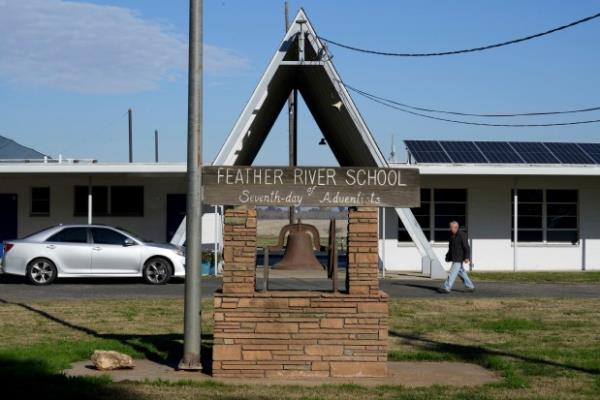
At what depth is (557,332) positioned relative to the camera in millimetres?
13273

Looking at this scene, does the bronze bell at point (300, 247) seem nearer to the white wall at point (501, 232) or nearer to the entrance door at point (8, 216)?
the white wall at point (501, 232)

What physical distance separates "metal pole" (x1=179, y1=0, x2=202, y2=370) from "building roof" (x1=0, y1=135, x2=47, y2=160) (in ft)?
75.9

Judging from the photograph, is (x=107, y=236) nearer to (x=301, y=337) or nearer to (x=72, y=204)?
(x=72, y=204)

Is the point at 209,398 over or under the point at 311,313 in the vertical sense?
under

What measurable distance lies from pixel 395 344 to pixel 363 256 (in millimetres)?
2874

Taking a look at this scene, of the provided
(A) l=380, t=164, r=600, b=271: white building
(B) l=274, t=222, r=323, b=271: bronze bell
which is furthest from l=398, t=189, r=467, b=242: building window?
(B) l=274, t=222, r=323, b=271: bronze bell

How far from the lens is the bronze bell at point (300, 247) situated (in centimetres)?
2453

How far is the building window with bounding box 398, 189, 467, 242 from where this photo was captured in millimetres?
26938

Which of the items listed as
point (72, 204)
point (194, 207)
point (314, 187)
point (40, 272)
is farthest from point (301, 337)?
point (72, 204)

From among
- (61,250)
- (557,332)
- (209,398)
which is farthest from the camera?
(61,250)

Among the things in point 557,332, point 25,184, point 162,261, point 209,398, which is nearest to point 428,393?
point 209,398

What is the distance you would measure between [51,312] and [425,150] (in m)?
14.6

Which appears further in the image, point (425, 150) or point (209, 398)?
point (425, 150)

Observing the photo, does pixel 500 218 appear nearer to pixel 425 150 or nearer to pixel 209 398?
pixel 425 150
